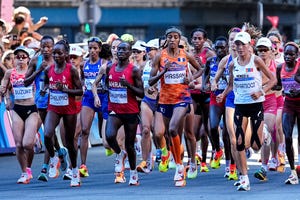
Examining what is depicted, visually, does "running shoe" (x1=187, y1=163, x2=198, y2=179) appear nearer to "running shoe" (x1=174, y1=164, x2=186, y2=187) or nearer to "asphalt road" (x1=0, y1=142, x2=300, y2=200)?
"asphalt road" (x1=0, y1=142, x2=300, y2=200)

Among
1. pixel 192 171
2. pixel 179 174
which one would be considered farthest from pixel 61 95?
pixel 192 171

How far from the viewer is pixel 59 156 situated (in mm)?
18484

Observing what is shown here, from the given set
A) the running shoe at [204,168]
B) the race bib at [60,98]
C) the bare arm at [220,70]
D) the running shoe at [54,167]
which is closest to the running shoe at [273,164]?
the running shoe at [204,168]

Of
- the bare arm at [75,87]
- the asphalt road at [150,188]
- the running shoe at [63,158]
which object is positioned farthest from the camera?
the running shoe at [63,158]

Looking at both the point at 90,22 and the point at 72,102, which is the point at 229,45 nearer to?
the point at 72,102

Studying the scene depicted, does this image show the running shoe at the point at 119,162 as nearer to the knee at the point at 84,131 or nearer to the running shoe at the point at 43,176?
the running shoe at the point at 43,176

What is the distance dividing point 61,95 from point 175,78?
5.11ft

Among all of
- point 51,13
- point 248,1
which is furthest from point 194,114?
point 248,1

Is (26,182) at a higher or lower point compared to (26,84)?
lower

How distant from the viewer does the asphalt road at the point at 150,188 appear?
15.5 metres

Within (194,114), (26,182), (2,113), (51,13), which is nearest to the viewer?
(26,182)

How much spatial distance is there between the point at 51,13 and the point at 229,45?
38.7 metres

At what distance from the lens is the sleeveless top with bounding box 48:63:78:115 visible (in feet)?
55.6

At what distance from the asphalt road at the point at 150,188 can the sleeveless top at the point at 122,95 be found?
103cm
